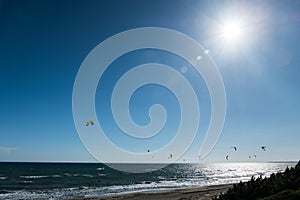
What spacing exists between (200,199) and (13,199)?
63.2 ft

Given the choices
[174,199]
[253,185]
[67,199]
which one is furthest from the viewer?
[67,199]

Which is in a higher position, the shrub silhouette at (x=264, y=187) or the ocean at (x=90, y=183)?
the shrub silhouette at (x=264, y=187)

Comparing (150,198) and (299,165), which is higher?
(299,165)

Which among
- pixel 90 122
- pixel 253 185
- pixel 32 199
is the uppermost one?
pixel 90 122

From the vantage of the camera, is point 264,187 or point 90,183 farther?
point 90,183

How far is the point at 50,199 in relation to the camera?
30.9 m

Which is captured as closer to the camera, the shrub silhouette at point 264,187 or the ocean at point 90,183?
the shrub silhouette at point 264,187

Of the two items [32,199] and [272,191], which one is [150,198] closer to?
[32,199]

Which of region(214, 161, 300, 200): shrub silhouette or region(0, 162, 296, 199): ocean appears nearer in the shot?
region(214, 161, 300, 200): shrub silhouette

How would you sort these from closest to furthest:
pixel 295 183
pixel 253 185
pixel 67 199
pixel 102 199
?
pixel 295 183
pixel 253 185
pixel 102 199
pixel 67 199

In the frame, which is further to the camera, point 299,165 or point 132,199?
→ point 132,199

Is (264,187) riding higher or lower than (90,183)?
higher

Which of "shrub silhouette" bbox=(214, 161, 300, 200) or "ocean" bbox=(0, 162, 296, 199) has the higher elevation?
"shrub silhouette" bbox=(214, 161, 300, 200)

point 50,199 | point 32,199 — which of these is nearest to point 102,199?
point 50,199
